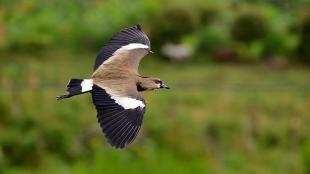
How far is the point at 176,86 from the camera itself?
39.9ft

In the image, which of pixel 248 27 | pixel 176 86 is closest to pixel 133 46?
pixel 176 86

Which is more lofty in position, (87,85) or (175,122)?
(87,85)

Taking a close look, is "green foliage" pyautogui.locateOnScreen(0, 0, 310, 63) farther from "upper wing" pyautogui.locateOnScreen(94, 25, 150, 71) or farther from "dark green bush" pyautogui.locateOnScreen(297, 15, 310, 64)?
"upper wing" pyautogui.locateOnScreen(94, 25, 150, 71)

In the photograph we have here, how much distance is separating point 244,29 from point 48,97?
3772mm

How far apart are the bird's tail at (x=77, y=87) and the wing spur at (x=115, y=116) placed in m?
0.04

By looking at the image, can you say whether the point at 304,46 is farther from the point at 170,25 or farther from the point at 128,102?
the point at 128,102

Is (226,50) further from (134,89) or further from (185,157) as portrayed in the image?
(134,89)

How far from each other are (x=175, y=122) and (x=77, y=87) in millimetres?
5999

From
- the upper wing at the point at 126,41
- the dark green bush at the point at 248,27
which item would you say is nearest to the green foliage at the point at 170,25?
the dark green bush at the point at 248,27

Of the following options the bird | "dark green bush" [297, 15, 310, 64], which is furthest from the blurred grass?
the bird

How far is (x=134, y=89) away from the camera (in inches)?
222

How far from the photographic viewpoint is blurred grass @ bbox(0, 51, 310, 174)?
1102cm

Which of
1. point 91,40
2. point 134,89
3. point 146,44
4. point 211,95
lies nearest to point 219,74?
point 211,95

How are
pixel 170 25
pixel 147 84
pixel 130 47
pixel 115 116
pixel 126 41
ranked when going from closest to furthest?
pixel 115 116 → pixel 147 84 → pixel 130 47 → pixel 126 41 → pixel 170 25
